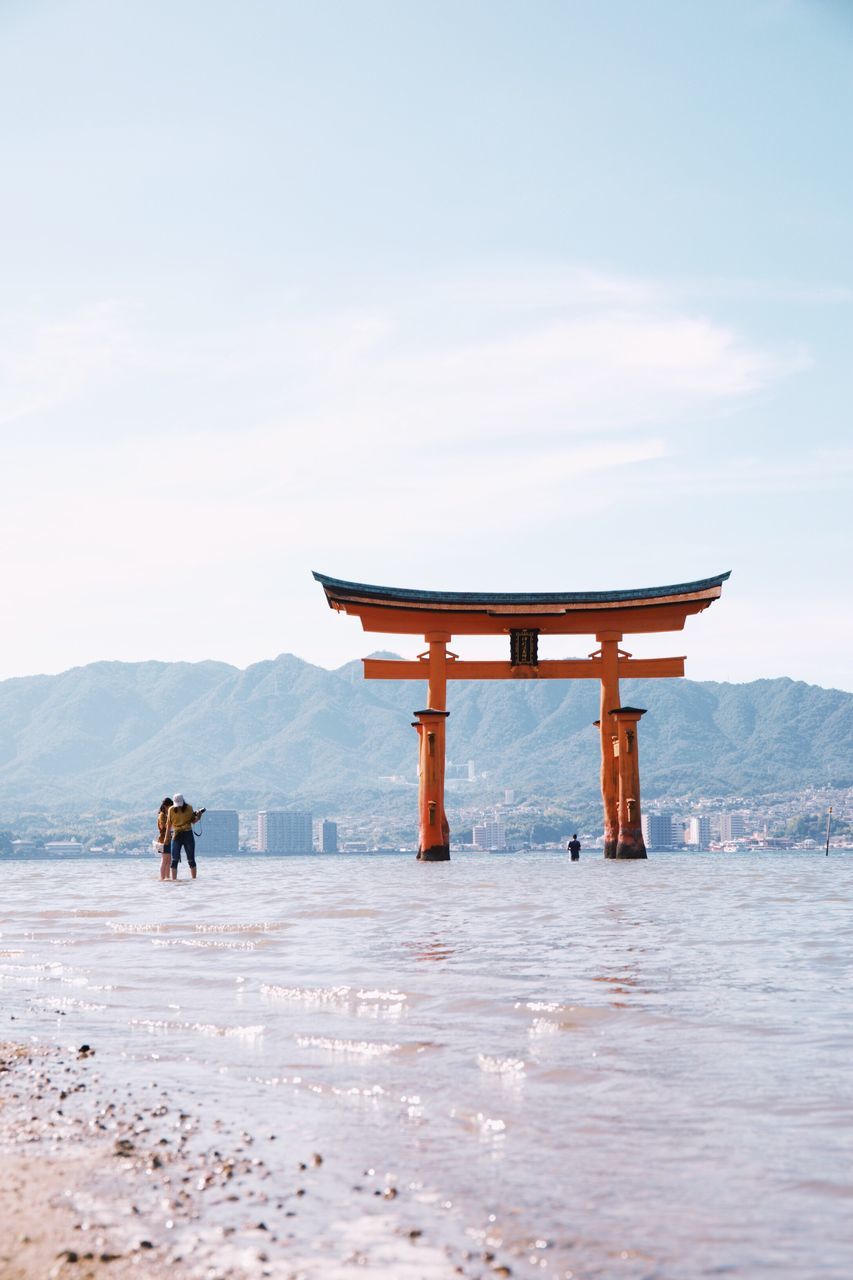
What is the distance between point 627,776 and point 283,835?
8429 cm

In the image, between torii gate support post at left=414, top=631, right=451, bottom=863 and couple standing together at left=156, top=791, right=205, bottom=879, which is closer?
couple standing together at left=156, top=791, right=205, bottom=879

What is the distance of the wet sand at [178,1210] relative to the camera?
239 cm

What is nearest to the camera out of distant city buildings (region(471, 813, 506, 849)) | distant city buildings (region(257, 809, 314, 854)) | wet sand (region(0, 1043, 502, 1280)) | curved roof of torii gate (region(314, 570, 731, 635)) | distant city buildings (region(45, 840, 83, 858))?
wet sand (region(0, 1043, 502, 1280))

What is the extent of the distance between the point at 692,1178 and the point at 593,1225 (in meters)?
0.42

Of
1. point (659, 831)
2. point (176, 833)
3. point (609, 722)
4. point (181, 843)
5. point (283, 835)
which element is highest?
point (609, 722)

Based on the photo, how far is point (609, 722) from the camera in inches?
1026

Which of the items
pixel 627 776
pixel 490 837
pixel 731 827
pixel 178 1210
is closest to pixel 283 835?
pixel 490 837

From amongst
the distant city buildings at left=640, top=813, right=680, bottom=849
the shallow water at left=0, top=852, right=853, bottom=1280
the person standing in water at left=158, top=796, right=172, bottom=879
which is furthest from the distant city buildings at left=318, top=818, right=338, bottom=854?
the shallow water at left=0, top=852, right=853, bottom=1280

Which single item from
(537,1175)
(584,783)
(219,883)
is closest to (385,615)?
(219,883)

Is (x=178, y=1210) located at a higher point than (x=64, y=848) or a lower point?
higher

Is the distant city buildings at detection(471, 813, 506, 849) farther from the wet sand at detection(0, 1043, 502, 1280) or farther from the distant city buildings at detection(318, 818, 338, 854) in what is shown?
the wet sand at detection(0, 1043, 502, 1280)

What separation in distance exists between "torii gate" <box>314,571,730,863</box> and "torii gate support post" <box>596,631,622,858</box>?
2 centimetres

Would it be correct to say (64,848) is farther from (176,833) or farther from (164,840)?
(176,833)

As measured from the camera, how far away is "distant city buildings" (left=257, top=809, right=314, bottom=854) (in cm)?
10512
